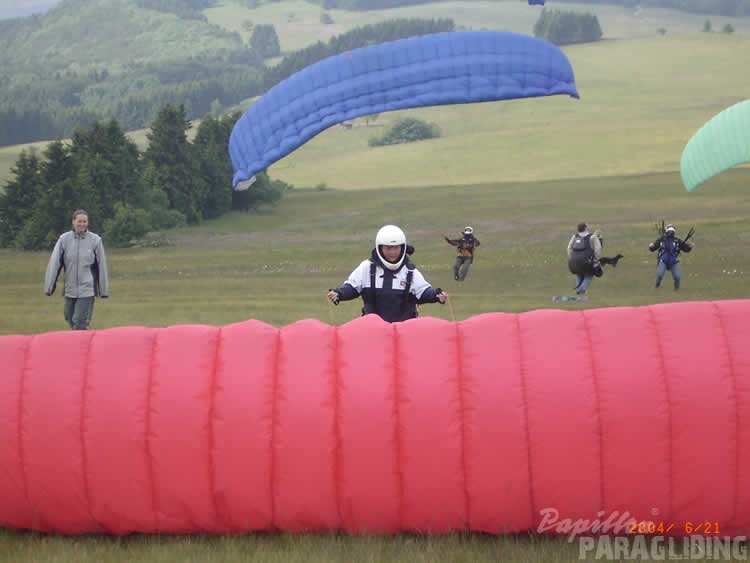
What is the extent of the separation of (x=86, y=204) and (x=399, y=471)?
184ft

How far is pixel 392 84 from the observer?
23.0m

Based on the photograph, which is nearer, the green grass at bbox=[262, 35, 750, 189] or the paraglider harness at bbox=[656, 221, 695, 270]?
the paraglider harness at bbox=[656, 221, 695, 270]

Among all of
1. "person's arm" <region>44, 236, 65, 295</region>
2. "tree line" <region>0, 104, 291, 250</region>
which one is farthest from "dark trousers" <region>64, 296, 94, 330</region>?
"tree line" <region>0, 104, 291, 250</region>

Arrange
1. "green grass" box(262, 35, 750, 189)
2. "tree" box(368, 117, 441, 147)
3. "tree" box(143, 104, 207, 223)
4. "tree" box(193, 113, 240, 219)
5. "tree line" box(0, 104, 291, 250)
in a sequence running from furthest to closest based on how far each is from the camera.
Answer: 1. "tree" box(368, 117, 441, 147)
2. "green grass" box(262, 35, 750, 189)
3. "tree" box(193, 113, 240, 219)
4. "tree" box(143, 104, 207, 223)
5. "tree line" box(0, 104, 291, 250)

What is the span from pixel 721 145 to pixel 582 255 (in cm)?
419

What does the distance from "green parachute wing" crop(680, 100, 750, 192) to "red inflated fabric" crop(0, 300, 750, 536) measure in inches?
643

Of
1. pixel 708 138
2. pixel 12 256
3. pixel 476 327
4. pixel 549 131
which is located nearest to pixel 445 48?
pixel 708 138

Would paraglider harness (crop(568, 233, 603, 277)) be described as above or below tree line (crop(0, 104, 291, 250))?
below

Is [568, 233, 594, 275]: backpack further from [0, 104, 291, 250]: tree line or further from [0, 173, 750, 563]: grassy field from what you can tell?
[0, 104, 291, 250]: tree line

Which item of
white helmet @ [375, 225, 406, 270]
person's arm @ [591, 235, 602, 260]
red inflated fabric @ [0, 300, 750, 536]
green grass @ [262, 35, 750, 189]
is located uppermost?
green grass @ [262, 35, 750, 189]

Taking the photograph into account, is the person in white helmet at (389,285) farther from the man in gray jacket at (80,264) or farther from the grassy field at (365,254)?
the man in gray jacket at (80,264)

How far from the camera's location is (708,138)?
23.3m

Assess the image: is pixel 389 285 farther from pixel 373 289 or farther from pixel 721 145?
pixel 721 145

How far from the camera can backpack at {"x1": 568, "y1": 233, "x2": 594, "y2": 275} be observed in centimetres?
2180
